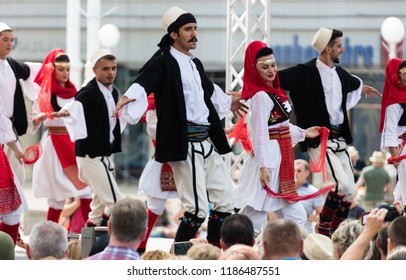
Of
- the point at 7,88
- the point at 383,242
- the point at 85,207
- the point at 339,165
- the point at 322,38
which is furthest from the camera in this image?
the point at 85,207

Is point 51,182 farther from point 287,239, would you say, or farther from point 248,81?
point 287,239

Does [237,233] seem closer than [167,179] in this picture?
Yes

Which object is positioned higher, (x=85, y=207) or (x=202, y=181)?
(x=202, y=181)

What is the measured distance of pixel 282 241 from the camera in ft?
15.9

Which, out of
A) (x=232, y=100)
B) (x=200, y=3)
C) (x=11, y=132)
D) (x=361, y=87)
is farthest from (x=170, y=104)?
(x=200, y=3)

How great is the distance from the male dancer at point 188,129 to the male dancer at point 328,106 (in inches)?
38.0

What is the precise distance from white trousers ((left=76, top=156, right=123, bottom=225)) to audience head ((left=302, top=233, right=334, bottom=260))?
268 cm

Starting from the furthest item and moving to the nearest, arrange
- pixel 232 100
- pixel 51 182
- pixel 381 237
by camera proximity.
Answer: pixel 51 182 < pixel 232 100 < pixel 381 237

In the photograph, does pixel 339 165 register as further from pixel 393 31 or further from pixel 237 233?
pixel 393 31

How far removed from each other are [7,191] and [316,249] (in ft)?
7.93

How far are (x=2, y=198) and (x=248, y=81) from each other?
1.80 metres

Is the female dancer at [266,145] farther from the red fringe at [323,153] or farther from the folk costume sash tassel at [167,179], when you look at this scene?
the folk costume sash tassel at [167,179]

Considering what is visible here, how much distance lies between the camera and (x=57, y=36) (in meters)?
22.6

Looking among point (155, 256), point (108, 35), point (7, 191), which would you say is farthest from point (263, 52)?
point (108, 35)
